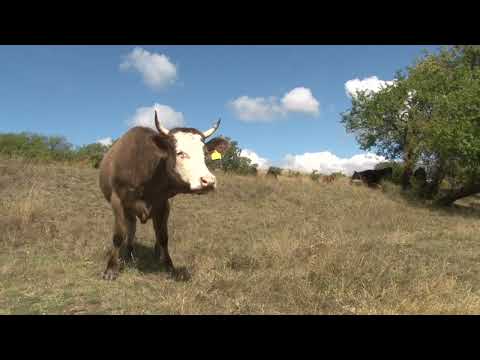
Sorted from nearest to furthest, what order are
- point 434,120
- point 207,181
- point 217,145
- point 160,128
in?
point 207,181 → point 160,128 → point 217,145 → point 434,120

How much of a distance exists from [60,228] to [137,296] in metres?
4.28

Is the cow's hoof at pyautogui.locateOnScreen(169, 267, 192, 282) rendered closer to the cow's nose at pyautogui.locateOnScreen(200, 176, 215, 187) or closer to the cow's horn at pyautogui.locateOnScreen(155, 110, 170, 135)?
the cow's nose at pyautogui.locateOnScreen(200, 176, 215, 187)

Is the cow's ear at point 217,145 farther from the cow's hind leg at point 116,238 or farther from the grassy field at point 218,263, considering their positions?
the grassy field at point 218,263

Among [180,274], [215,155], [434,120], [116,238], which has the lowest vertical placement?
[180,274]

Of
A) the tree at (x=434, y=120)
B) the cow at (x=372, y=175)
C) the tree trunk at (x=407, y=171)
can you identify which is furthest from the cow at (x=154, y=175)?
the cow at (x=372, y=175)

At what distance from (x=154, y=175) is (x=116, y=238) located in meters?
1.14

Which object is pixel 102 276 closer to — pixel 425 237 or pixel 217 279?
pixel 217 279

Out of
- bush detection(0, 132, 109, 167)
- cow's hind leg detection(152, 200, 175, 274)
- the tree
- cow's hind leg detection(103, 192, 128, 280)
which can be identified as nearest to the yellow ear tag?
cow's hind leg detection(152, 200, 175, 274)

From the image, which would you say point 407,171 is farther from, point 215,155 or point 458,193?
point 215,155

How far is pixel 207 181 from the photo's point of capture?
479 centimetres

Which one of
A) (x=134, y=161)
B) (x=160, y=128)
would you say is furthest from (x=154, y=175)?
(x=160, y=128)

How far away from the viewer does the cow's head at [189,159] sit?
487 cm
